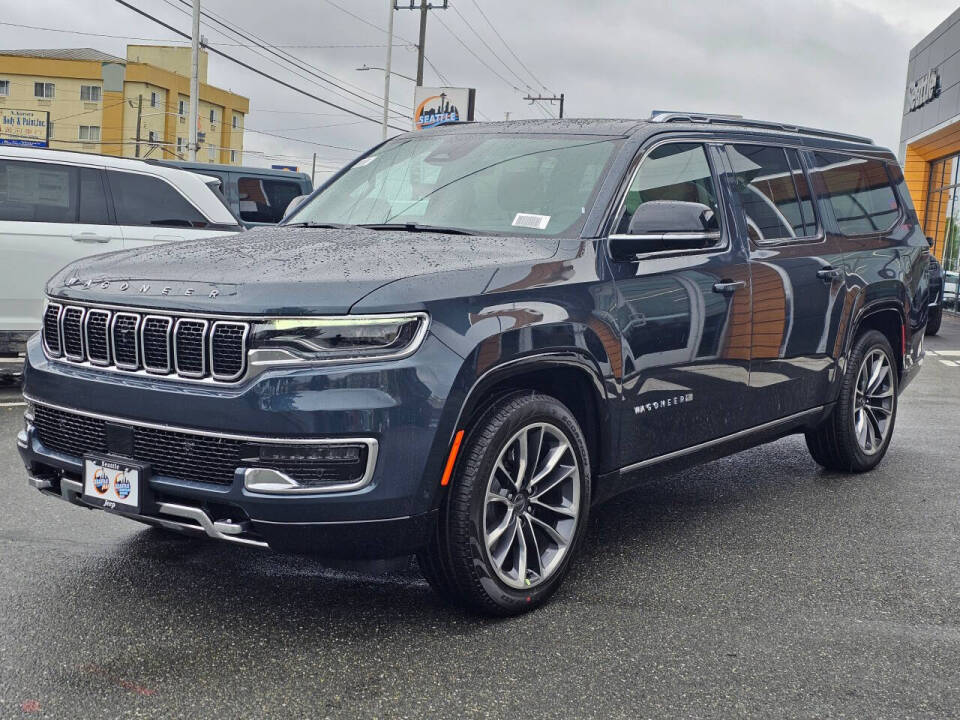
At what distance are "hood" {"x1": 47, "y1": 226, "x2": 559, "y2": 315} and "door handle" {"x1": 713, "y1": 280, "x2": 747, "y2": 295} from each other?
941mm

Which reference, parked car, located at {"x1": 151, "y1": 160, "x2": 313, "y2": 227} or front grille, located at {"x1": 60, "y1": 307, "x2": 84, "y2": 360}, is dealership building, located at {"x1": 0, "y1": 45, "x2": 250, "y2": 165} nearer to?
parked car, located at {"x1": 151, "y1": 160, "x2": 313, "y2": 227}

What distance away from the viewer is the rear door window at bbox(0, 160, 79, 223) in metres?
9.07

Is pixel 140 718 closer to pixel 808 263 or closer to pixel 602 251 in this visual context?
pixel 602 251

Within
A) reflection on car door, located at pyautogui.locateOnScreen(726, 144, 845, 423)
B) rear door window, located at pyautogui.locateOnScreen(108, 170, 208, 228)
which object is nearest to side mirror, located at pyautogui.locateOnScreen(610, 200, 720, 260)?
reflection on car door, located at pyautogui.locateOnScreen(726, 144, 845, 423)

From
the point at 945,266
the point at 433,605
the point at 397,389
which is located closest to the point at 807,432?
the point at 433,605

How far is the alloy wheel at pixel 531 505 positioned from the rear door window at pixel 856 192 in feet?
8.83

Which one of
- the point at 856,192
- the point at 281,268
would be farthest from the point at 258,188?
the point at 281,268

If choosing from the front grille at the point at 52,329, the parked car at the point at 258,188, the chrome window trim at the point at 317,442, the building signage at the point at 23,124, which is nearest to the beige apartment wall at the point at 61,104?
the building signage at the point at 23,124

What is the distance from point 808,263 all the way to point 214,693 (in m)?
3.69

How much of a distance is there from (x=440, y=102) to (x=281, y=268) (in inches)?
1615

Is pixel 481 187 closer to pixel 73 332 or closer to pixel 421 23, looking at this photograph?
pixel 73 332

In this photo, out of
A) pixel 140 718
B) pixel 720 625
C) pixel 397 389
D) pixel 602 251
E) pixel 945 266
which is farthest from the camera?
pixel 945 266

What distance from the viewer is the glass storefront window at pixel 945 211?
3275 cm

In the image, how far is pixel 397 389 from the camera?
11.7 feet
